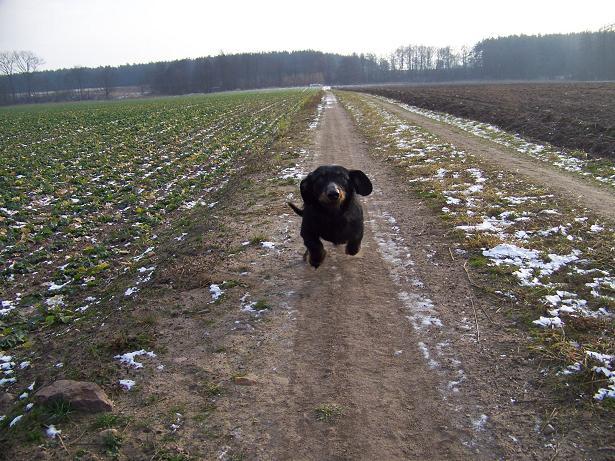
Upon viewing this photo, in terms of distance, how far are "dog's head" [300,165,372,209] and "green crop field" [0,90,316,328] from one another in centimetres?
278

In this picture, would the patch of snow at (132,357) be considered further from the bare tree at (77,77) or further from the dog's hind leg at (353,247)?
the bare tree at (77,77)

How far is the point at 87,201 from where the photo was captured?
1152cm

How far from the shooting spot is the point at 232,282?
19.8 ft

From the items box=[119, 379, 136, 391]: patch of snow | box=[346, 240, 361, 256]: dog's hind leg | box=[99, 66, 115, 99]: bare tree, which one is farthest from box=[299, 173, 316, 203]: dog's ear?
box=[99, 66, 115, 99]: bare tree

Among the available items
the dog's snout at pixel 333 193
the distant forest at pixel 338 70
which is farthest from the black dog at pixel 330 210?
the distant forest at pixel 338 70

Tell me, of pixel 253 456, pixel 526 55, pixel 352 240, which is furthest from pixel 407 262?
pixel 526 55

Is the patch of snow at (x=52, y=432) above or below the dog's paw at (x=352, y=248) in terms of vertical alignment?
below

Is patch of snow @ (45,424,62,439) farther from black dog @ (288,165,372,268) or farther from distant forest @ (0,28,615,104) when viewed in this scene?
distant forest @ (0,28,615,104)

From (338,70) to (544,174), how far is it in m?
162

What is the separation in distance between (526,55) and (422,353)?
5417 inches

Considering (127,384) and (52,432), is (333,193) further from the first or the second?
(52,432)

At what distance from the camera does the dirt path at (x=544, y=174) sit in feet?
28.6

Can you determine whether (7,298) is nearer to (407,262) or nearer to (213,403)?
(213,403)

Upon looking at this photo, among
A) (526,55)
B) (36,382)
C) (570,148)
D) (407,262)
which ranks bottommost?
(36,382)
